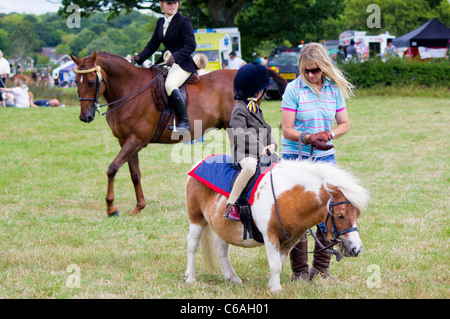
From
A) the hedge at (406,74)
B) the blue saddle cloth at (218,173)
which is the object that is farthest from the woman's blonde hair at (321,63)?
the hedge at (406,74)

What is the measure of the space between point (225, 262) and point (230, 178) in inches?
34.6

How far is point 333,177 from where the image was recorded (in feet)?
14.0

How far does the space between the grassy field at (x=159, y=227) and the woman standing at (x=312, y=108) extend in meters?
0.32

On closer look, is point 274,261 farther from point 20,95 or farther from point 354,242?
point 20,95

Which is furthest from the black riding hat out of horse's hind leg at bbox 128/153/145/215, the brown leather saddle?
horse's hind leg at bbox 128/153/145/215

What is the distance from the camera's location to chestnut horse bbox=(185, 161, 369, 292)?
13.6 ft

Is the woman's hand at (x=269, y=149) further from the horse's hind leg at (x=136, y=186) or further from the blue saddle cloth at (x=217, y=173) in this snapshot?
the horse's hind leg at (x=136, y=186)

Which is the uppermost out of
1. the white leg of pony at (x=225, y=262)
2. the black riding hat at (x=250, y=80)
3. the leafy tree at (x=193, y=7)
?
the leafy tree at (x=193, y=7)

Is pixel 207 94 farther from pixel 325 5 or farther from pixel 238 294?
pixel 325 5

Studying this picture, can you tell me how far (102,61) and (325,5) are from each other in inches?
1141

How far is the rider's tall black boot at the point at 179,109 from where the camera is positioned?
8.68m

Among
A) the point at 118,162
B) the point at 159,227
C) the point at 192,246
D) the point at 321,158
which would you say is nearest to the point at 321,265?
the point at 321,158

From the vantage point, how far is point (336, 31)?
70.9 meters

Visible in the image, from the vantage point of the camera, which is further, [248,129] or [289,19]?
[289,19]
